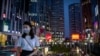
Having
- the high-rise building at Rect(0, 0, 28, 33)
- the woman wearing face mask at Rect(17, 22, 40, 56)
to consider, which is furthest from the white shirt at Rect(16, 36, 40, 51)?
the high-rise building at Rect(0, 0, 28, 33)

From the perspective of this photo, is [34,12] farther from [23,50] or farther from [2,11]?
[23,50]

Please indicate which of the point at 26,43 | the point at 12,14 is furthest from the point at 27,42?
the point at 12,14

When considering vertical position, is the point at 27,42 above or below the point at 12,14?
below

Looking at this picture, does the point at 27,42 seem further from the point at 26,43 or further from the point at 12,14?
the point at 12,14

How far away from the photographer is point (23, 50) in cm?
491

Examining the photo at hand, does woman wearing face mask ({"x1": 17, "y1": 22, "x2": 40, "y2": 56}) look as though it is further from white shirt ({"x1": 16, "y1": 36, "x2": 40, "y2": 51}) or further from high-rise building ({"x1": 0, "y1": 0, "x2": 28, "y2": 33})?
high-rise building ({"x1": 0, "y1": 0, "x2": 28, "y2": 33})

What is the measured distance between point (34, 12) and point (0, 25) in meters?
41.0

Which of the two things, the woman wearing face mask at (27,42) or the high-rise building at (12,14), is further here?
the high-rise building at (12,14)

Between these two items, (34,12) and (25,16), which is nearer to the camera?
(25,16)

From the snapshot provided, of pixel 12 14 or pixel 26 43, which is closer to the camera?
pixel 26 43

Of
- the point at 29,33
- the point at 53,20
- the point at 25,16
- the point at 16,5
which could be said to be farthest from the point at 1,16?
the point at 53,20

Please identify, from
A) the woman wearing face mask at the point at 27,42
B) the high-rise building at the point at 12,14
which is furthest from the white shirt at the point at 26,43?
the high-rise building at the point at 12,14

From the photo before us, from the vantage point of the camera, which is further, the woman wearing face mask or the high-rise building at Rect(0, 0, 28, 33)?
the high-rise building at Rect(0, 0, 28, 33)

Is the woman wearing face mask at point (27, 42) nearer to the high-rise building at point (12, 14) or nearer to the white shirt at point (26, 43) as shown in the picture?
the white shirt at point (26, 43)
